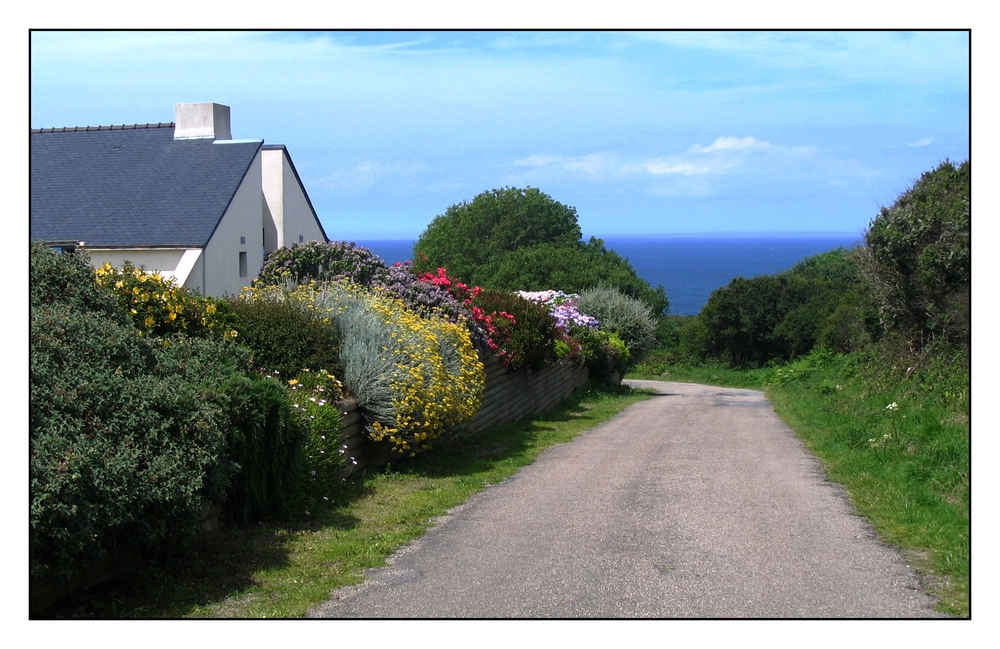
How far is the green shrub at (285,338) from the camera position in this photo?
9.31m

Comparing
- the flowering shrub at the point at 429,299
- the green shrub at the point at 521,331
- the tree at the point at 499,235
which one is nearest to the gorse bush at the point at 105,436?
the flowering shrub at the point at 429,299

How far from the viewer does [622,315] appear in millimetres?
33750

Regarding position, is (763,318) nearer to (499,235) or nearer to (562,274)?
(562,274)

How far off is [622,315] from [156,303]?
88.6ft

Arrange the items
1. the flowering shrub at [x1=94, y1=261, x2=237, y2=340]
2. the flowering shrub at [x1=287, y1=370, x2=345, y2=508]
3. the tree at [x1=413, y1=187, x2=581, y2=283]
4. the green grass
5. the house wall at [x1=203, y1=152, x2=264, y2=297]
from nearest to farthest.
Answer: the green grass → the flowering shrub at [x1=94, y1=261, x2=237, y2=340] → the flowering shrub at [x1=287, y1=370, x2=345, y2=508] → the house wall at [x1=203, y1=152, x2=264, y2=297] → the tree at [x1=413, y1=187, x2=581, y2=283]

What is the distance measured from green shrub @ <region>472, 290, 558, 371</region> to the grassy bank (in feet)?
15.7

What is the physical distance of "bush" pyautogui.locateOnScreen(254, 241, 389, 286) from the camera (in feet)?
45.2

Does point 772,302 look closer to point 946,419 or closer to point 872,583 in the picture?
point 946,419

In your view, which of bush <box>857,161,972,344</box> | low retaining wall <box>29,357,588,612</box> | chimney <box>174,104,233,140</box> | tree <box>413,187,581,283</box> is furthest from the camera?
tree <box>413,187,581,283</box>

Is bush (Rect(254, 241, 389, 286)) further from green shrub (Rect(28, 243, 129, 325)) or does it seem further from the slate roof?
the slate roof

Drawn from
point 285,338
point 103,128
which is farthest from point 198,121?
point 285,338

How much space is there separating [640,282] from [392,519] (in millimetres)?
59048

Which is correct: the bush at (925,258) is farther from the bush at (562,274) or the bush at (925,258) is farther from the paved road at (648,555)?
the bush at (562,274)

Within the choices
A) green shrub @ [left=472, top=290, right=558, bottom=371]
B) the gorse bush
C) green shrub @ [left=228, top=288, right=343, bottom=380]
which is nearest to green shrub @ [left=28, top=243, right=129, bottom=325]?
the gorse bush
